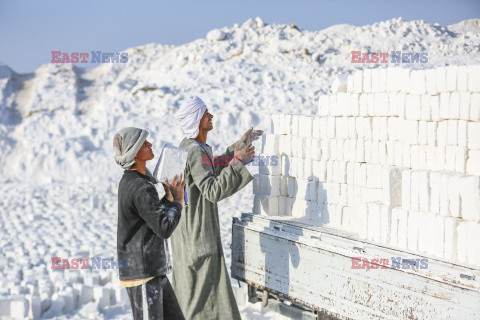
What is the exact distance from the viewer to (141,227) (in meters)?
2.97

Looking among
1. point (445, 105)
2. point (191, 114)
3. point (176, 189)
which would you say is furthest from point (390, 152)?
point (176, 189)

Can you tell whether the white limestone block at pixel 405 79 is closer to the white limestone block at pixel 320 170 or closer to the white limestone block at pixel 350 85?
the white limestone block at pixel 350 85

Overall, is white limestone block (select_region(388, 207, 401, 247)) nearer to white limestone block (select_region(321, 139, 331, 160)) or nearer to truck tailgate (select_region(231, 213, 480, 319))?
truck tailgate (select_region(231, 213, 480, 319))

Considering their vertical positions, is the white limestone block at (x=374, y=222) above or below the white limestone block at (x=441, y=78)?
below

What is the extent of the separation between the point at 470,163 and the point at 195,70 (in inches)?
788

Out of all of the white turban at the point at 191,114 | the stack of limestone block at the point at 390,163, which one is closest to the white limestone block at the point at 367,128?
the stack of limestone block at the point at 390,163

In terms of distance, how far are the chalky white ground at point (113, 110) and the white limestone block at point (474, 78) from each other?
3041mm

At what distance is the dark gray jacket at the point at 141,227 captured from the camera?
2891 mm

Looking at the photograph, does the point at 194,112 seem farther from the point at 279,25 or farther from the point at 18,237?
the point at 279,25

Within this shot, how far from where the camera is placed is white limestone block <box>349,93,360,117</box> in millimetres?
4422

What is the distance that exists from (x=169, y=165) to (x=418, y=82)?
→ 2.01 m

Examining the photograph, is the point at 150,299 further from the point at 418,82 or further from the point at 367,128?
the point at 418,82

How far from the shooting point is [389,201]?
3861 millimetres

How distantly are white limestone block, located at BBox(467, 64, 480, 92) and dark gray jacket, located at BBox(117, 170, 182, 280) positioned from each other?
2111mm
